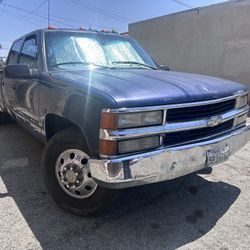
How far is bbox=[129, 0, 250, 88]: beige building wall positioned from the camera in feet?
36.7

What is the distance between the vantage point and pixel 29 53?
4.17 meters

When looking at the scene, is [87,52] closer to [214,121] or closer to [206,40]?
[214,121]

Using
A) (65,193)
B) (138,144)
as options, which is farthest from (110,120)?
(65,193)

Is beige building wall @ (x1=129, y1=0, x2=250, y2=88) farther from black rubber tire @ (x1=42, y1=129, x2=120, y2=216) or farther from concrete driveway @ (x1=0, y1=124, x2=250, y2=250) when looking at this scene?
black rubber tire @ (x1=42, y1=129, x2=120, y2=216)

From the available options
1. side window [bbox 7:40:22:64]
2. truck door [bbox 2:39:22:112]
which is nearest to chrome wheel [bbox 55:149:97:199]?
truck door [bbox 2:39:22:112]

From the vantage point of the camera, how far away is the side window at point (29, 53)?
3779 mm

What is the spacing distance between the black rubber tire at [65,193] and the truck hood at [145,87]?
1.67 ft

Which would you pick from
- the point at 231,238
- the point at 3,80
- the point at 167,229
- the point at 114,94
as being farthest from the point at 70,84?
the point at 3,80

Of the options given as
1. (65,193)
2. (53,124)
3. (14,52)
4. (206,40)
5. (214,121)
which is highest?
(206,40)

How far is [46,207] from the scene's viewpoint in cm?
305

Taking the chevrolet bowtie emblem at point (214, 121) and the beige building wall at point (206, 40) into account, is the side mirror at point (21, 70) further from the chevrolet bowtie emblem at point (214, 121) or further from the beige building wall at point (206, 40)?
the beige building wall at point (206, 40)

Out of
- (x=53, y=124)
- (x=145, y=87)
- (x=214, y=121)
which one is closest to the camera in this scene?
(x=145, y=87)

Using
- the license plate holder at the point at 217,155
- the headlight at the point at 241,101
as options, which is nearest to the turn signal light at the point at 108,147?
the license plate holder at the point at 217,155

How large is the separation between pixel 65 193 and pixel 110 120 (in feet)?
3.43
